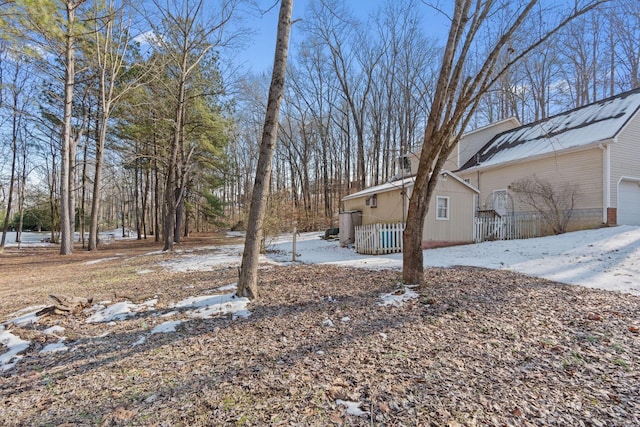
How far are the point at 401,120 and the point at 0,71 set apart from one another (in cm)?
2446

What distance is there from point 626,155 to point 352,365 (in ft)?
47.2

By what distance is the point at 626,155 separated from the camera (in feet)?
36.1

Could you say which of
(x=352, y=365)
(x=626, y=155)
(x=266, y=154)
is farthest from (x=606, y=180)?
(x=352, y=365)

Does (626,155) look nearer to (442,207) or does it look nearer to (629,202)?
(629,202)

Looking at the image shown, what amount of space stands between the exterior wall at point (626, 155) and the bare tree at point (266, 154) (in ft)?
42.1

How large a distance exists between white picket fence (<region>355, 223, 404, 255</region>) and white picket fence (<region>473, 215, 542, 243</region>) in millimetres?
3607

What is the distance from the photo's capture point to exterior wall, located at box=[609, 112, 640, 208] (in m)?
10.8

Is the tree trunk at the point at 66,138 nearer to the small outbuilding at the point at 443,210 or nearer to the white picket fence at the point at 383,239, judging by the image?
the white picket fence at the point at 383,239

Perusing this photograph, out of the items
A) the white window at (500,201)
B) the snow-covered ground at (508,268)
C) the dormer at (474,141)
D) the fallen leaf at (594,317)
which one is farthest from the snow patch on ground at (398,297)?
the dormer at (474,141)

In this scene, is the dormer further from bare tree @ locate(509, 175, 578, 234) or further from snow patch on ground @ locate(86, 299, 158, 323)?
snow patch on ground @ locate(86, 299, 158, 323)

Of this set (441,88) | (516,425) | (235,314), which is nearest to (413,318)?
(516,425)

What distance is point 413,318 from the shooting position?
3.52 metres

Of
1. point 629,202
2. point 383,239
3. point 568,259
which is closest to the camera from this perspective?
point 568,259

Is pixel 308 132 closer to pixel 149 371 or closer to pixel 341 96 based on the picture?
pixel 341 96
